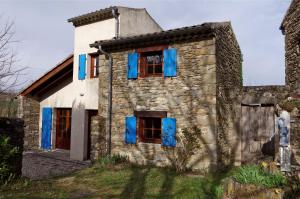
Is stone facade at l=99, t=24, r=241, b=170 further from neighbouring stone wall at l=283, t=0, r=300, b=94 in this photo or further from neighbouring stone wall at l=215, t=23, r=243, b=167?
neighbouring stone wall at l=283, t=0, r=300, b=94

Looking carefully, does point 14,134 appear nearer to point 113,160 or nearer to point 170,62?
point 113,160

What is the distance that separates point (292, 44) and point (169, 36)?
6.13 m

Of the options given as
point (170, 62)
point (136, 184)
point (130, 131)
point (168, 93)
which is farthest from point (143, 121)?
point (136, 184)

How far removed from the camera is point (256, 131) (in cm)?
1010

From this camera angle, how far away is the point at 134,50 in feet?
34.3

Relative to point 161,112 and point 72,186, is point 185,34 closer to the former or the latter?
point 161,112

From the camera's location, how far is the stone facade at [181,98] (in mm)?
8953

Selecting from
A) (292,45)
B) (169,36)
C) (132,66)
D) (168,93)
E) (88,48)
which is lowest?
(168,93)

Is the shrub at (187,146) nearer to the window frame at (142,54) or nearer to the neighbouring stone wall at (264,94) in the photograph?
the window frame at (142,54)

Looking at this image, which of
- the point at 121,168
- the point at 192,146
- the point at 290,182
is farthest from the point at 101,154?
the point at 290,182

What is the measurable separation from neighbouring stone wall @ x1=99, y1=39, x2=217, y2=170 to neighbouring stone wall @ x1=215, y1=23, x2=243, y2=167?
37 centimetres

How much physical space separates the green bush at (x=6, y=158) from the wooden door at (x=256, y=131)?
24.6 feet

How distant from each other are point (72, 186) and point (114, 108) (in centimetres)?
378

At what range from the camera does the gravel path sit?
9.66 meters
